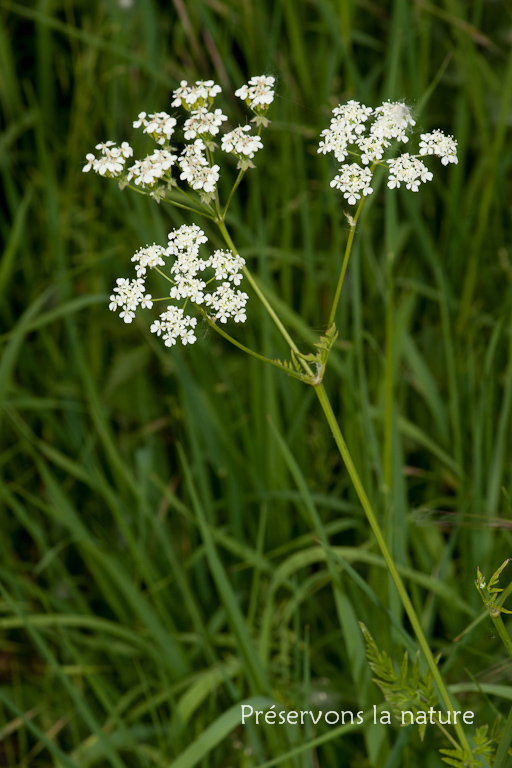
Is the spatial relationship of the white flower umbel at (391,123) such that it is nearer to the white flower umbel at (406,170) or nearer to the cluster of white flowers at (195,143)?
the white flower umbel at (406,170)

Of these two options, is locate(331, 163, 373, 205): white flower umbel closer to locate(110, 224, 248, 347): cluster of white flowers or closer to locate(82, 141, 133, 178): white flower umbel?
locate(110, 224, 248, 347): cluster of white flowers

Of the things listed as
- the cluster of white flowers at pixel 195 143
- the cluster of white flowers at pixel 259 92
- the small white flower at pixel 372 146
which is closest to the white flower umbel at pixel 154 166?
the cluster of white flowers at pixel 195 143

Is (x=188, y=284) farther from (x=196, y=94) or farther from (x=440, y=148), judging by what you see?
(x=440, y=148)

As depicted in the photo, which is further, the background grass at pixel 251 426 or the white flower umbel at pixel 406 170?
the background grass at pixel 251 426

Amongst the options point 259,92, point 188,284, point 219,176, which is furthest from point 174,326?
point 259,92

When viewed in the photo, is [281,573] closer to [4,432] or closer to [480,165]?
[4,432]
